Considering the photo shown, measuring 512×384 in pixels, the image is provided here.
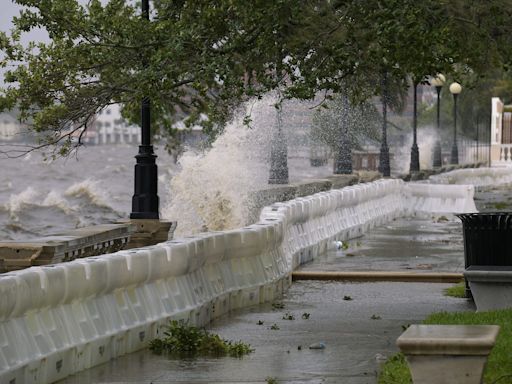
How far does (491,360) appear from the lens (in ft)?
38.4

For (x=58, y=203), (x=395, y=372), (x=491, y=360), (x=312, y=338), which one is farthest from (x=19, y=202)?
(x=491, y=360)

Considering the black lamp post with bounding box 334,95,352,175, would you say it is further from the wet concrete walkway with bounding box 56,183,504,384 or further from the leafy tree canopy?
the leafy tree canopy

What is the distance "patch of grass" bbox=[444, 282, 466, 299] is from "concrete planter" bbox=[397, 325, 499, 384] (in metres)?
9.57

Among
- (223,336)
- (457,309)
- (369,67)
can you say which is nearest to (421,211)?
(369,67)

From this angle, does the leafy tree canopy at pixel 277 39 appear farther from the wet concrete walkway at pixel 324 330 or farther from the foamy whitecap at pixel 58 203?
the foamy whitecap at pixel 58 203

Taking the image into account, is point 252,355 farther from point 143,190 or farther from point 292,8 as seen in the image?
point 143,190

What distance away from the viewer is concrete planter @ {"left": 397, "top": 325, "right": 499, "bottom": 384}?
9.34 m

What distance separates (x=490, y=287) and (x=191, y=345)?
3.65m

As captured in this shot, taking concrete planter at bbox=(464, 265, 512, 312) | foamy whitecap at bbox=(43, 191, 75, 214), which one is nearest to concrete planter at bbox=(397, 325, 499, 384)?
concrete planter at bbox=(464, 265, 512, 312)

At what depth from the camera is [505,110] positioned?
78.9 meters

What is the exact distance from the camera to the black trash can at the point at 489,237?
15656 mm

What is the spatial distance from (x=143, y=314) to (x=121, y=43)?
25.6 ft

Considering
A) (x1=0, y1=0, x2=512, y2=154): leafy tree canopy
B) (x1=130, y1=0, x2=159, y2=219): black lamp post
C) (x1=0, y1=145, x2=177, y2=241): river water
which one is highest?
(x1=0, y1=0, x2=512, y2=154): leafy tree canopy

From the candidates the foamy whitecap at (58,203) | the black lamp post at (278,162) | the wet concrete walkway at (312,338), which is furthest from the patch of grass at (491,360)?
the foamy whitecap at (58,203)
